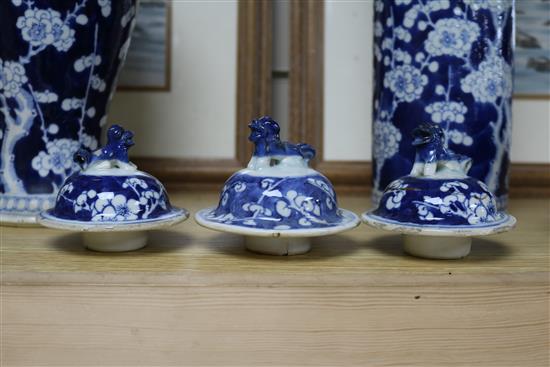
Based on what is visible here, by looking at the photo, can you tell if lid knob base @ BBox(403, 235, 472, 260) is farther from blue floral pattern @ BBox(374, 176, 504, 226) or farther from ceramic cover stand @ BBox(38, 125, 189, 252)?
ceramic cover stand @ BBox(38, 125, 189, 252)

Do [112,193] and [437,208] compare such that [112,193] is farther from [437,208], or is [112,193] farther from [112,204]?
[437,208]

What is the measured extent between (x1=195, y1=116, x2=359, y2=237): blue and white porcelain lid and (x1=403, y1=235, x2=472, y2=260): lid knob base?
6 cm

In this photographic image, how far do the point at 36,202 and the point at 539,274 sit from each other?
56 centimetres

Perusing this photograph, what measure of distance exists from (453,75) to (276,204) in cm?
34

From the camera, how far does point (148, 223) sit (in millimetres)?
545

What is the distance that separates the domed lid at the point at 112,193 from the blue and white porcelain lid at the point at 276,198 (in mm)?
49

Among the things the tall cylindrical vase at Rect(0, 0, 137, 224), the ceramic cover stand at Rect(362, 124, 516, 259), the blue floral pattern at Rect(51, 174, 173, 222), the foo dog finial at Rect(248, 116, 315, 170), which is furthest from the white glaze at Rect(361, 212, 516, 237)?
the tall cylindrical vase at Rect(0, 0, 137, 224)

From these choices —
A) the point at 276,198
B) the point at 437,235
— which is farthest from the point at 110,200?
the point at 437,235

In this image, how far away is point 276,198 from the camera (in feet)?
1.77

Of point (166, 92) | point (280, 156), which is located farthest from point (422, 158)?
point (166, 92)

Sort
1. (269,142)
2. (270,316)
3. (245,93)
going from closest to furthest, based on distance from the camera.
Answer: (270,316), (269,142), (245,93)

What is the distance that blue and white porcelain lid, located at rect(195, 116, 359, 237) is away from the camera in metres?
0.53

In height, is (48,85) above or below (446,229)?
above

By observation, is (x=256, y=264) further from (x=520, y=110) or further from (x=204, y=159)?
(x=520, y=110)
